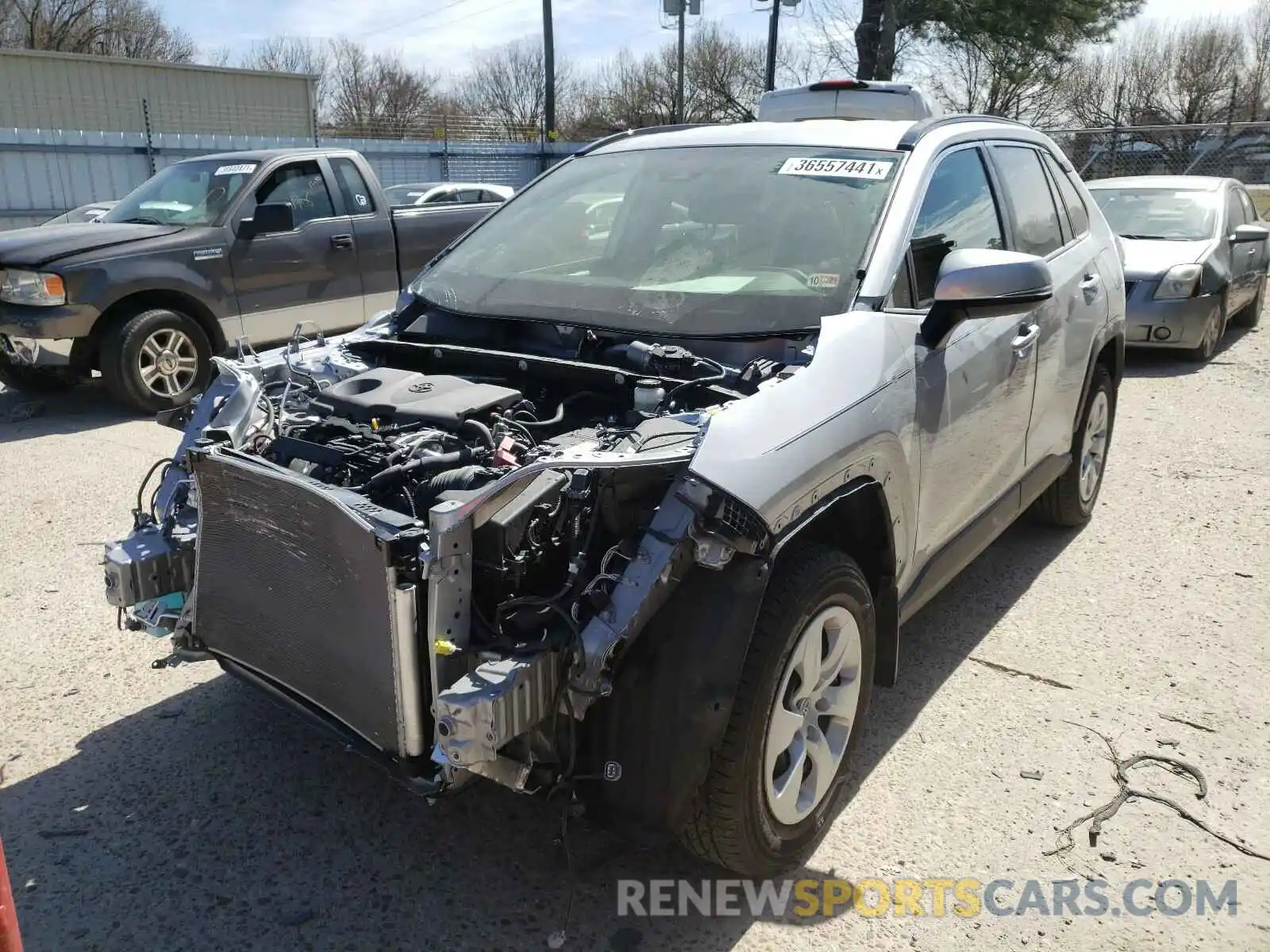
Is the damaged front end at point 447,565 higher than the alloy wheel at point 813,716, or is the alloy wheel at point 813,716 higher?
the damaged front end at point 447,565

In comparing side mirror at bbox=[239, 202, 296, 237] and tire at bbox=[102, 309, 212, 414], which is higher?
side mirror at bbox=[239, 202, 296, 237]

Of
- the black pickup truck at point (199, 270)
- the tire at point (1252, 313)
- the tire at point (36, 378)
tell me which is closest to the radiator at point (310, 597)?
the black pickup truck at point (199, 270)

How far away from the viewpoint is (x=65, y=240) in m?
7.40

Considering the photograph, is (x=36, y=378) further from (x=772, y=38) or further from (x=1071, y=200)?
(x=772, y=38)

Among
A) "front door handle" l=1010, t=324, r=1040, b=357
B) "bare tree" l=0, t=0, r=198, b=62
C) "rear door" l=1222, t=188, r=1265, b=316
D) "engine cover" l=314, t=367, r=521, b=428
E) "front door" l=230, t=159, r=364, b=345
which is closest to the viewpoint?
"engine cover" l=314, t=367, r=521, b=428

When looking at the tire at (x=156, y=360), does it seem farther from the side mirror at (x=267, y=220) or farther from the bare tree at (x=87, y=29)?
the bare tree at (x=87, y=29)

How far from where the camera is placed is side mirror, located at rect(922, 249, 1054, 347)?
2.83 m

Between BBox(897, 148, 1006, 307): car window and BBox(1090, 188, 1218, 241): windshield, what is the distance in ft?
22.3

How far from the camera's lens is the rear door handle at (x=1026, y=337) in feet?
12.0

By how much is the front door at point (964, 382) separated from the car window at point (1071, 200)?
2.91 ft

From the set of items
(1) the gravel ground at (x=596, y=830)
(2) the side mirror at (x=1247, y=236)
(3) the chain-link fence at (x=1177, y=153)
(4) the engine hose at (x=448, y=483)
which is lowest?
(1) the gravel ground at (x=596, y=830)

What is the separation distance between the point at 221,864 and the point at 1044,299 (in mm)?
2772

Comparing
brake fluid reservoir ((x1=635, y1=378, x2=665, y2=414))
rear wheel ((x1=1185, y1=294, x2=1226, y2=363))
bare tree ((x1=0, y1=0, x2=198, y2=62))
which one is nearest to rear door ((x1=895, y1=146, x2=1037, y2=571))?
brake fluid reservoir ((x1=635, y1=378, x2=665, y2=414))

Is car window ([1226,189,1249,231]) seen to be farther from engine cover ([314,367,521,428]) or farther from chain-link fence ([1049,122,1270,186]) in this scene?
chain-link fence ([1049,122,1270,186])
